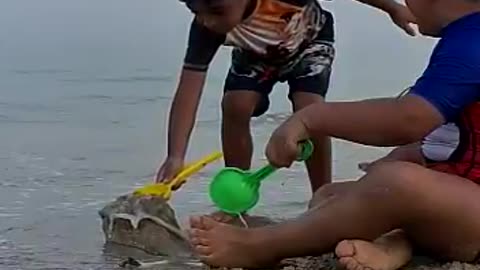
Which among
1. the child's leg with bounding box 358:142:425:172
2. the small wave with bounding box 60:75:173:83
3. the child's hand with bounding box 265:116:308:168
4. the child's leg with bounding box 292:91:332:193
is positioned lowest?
the small wave with bounding box 60:75:173:83

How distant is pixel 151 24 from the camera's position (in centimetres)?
888

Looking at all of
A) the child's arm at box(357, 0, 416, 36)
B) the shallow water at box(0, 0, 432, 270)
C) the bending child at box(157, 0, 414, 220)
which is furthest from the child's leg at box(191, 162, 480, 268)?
the child's arm at box(357, 0, 416, 36)

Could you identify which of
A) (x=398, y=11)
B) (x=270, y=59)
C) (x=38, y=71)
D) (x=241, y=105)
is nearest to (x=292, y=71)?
(x=270, y=59)

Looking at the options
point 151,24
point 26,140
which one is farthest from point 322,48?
point 151,24

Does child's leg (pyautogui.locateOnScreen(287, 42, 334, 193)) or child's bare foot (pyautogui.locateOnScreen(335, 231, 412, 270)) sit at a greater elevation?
child's bare foot (pyautogui.locateOnScreen(335, 231, 412, 270))

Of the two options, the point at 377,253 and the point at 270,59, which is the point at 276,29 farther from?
the point at 377,253

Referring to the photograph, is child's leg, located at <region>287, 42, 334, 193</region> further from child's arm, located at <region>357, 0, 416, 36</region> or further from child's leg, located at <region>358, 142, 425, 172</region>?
child's leg, located at <region>358, 142, 425, 172</region>

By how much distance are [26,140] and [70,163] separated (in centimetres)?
38

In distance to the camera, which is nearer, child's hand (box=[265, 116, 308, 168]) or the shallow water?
child's hand (box=[265, 116, 308, 168])

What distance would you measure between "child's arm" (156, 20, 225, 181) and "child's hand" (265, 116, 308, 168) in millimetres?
793

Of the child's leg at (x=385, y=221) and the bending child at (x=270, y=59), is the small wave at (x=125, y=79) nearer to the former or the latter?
the bending child at (x=270, y=59)

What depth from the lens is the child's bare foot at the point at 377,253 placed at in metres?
2.54

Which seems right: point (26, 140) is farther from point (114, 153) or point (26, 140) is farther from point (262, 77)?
point (262, 77)

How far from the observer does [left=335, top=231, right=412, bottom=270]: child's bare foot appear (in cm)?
254
